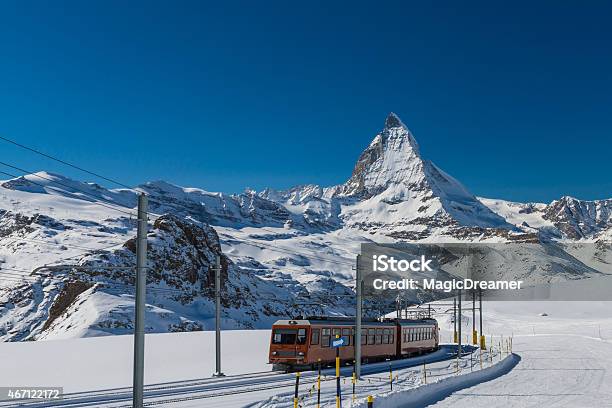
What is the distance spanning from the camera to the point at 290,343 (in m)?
38.8

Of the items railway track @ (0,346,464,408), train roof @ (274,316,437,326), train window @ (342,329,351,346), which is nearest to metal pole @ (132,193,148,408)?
railway track @ (0,346,464,408)

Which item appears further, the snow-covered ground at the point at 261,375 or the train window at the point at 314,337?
the train window at the point at 314,337

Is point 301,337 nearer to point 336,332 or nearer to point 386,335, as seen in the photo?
point 336,332

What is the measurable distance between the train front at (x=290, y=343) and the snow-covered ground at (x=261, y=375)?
174cm

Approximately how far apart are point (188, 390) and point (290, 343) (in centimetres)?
1142

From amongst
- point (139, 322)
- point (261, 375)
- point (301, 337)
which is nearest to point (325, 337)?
point (301, 337)

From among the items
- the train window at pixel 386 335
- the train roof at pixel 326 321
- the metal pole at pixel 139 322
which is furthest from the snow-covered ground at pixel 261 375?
the metal pole at pixel 139 322

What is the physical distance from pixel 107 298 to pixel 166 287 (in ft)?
78.7

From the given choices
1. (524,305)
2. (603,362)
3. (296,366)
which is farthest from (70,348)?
(524,305)

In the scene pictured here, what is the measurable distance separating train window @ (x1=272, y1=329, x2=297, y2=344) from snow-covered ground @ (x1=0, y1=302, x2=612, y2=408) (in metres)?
2.54

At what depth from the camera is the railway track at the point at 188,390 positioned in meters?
23.2

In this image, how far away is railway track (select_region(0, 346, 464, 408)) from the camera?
23.2 metres

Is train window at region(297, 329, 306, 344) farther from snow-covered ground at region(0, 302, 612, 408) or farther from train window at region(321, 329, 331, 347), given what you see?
snow-covered ground at region(0, 302, 612, 408)

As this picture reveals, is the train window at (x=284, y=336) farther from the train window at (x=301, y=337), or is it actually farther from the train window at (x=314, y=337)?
the train window at (x=314, y=337)
